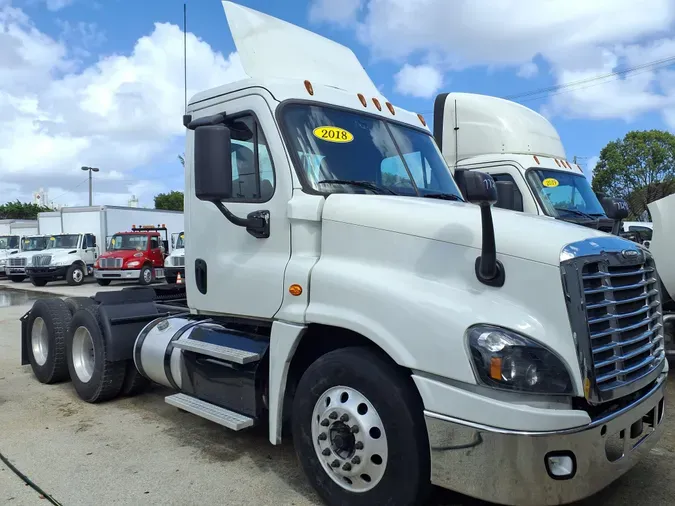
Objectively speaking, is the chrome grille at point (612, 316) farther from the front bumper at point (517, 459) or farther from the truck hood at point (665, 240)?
the truck hood at point (665, 240)

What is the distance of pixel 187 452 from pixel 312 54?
3254 mm

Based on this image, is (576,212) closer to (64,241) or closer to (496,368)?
(496,368)

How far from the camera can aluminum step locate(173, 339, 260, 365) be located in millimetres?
3885

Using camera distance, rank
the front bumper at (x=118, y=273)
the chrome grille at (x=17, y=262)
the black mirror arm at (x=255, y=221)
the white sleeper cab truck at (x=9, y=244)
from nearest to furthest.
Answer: the black mirror arm at (x=255, y=221), the front bumper at (x=118, y=273), the chrome grille at (x=17, y=262), the white sleeper cab truck at (x=9, y=244)

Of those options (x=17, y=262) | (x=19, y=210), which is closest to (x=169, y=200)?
(x=19, y=210)

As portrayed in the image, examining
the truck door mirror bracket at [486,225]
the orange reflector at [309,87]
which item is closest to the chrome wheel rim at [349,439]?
the truck door mirror bracket at [486,225]

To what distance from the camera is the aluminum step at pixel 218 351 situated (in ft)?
12.7

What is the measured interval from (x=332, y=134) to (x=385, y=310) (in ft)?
4.56

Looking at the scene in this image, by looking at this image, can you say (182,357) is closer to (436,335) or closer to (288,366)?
(288,366)

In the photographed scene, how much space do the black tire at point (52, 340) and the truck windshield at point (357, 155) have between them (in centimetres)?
407

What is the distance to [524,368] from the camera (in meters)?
2.69

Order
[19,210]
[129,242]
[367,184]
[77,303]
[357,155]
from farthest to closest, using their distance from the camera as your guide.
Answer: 1. [19,210]
2. [129,242]
3. [77,303]
4. [357,155]
5. [367,184]

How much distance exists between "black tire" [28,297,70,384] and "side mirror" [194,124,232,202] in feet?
12.7

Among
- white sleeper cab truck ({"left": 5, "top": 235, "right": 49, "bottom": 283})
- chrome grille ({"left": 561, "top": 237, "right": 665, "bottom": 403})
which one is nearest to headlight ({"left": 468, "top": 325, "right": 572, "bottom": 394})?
chrome grille ({"left": 561, "top": 237, "right": 665, "bottom": 403})
